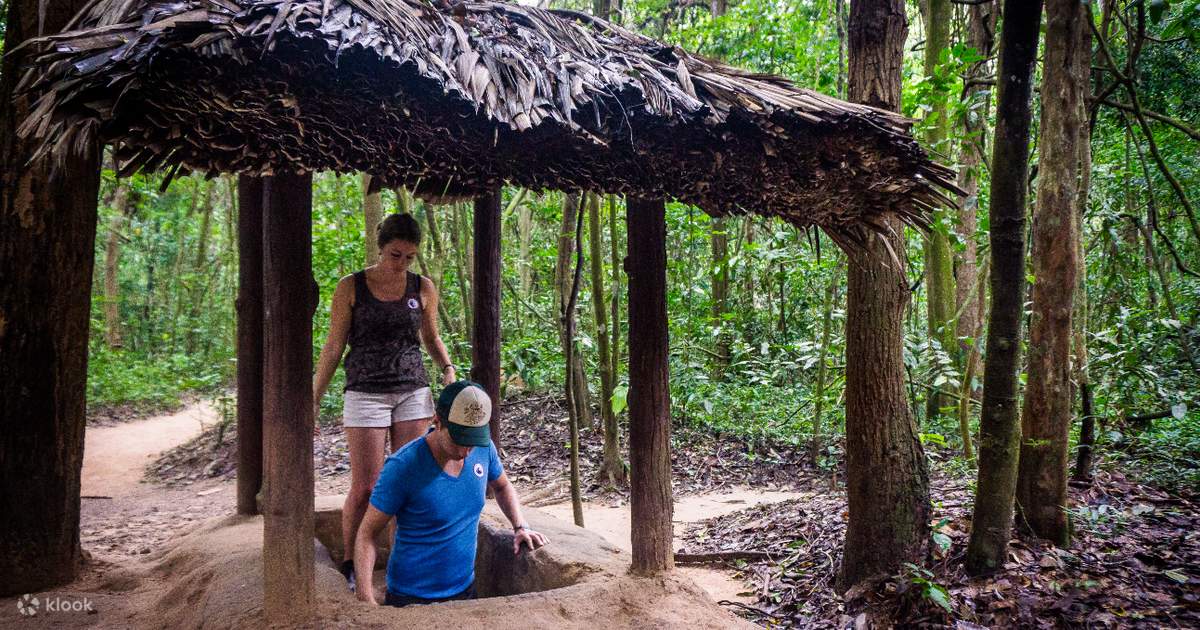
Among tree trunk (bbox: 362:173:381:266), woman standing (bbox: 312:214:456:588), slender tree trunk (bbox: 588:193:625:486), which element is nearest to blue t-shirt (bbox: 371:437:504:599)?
woman standing (bbox: 312:214:456:588)

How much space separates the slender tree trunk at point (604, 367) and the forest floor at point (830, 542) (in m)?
0.22

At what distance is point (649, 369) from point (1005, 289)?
1.85 meters

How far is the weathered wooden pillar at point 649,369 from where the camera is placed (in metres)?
3.75

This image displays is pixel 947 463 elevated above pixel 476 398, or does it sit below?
below

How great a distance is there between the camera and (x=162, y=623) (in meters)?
3.38

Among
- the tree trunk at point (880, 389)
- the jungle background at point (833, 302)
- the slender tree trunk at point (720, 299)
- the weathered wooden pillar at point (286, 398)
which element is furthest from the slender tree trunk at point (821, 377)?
the weathered wooden pillar at point (286, 398)

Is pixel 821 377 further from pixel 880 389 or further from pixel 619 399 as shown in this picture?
pixel 880 389

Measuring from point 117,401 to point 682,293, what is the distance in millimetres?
10663

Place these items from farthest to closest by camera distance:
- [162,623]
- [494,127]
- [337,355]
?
1. [337,355]
2. [162,623]
3. [494,127]

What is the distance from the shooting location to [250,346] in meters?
4.65

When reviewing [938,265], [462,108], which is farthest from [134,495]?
[938,265]

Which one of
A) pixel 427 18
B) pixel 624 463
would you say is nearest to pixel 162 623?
pixel 427 18

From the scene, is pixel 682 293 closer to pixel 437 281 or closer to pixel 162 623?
pixel 437 281

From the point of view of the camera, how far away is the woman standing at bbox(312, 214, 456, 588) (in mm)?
3783
